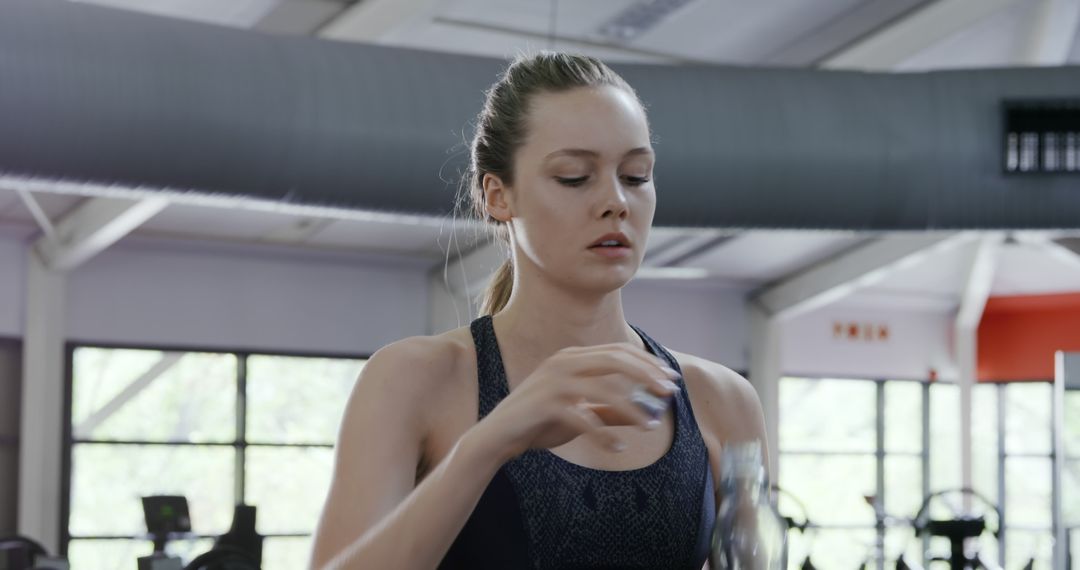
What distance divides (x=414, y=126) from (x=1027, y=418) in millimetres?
9456

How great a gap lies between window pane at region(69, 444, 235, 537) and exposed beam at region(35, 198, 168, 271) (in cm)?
129

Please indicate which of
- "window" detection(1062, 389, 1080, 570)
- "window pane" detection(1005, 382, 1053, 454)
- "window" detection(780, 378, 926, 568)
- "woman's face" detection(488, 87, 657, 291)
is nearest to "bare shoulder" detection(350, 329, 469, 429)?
"woman's face" detection(488, 87, 657, 291)

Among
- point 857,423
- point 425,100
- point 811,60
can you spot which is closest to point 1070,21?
point 811,60

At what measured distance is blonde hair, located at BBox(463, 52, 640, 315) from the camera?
108cm

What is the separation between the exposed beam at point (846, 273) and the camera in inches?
402

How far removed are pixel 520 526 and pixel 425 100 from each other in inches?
107

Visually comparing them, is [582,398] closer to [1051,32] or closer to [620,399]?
[620,399]

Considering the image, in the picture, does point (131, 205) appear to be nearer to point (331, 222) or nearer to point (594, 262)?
point (331, 222)

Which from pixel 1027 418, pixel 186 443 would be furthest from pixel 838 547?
pixel 186 443

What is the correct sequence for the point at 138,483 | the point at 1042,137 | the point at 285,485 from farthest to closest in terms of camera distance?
the point at 285,485
the point at 138,483
the point at 1042,137

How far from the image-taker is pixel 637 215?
102 cm

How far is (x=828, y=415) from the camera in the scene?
481 inches

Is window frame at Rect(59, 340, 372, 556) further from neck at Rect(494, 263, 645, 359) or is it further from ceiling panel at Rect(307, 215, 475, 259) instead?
neck at Rect(494, 263, 645, 359)

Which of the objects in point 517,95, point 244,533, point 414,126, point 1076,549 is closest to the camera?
point 517,95
